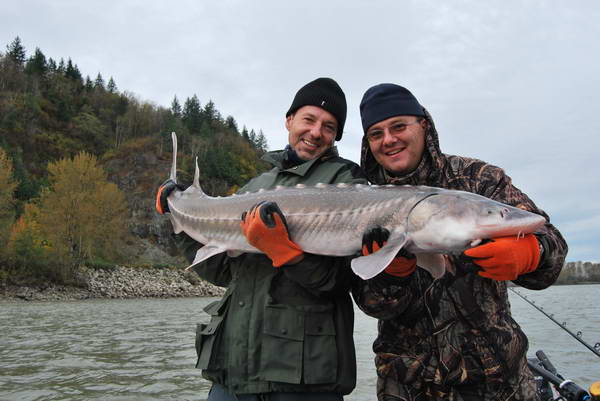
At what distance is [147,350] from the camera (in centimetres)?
880

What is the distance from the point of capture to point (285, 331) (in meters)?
2.31

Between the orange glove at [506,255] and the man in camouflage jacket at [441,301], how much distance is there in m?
0.03

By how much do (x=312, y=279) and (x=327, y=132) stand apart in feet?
3.67

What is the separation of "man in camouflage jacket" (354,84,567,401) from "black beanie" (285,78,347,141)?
369 mm

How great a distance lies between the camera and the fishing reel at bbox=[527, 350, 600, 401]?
11.4 feet

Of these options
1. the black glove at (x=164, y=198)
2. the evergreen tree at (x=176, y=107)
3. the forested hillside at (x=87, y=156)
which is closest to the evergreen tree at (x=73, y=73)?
the forested hillside at (x=87, y=156)

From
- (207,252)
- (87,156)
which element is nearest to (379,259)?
(207,252)

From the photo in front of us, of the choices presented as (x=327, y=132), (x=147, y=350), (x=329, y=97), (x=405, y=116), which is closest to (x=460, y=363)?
(x=405, y=116)

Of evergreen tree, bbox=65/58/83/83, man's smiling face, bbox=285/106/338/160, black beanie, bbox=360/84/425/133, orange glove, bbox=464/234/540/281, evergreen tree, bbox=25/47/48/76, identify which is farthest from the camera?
evergreen tree, bbox=65/58/83/83

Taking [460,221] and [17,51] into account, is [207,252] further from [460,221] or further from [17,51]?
[17,51]

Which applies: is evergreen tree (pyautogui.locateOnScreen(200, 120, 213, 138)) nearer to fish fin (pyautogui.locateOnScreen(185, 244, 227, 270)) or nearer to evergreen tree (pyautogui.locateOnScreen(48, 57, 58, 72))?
evergreen tree (pyautogui.locateOnScreen(48, 57, 58, 72))

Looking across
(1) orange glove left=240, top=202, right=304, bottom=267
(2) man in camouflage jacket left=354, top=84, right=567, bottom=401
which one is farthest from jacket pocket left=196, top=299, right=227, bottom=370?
(2) man in camouflage jacket left=354, top=84, right=567, bottom=401

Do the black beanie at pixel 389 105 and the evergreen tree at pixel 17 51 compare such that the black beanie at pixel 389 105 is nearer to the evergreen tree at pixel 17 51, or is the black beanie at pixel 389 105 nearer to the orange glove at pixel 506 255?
the orange glove at pixel 506 255

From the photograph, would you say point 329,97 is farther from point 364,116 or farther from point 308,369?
point 308,369
